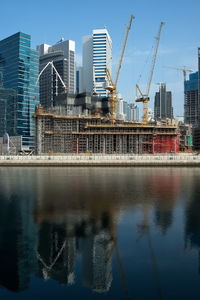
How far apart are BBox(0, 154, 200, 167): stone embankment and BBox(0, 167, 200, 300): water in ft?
310

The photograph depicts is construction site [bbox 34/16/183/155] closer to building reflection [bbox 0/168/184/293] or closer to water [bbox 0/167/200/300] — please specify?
building reflection [bbox 0/168/184/293]

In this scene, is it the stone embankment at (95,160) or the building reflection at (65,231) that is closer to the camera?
the building reflection at (65,231)

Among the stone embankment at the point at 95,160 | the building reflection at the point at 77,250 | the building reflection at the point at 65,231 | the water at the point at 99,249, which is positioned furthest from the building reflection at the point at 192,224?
the stone embankment at the point at 95,160

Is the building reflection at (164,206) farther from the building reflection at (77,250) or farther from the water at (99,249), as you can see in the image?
the building reflection at (77,250)

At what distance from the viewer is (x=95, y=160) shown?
466 ft

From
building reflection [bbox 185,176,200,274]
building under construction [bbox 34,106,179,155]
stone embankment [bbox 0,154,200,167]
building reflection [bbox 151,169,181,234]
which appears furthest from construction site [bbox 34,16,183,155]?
building reflection [bbox 185,176,200,274]

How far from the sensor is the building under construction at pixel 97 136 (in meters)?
162

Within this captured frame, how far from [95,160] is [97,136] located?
25730mm

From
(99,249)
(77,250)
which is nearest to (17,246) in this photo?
(77,250)

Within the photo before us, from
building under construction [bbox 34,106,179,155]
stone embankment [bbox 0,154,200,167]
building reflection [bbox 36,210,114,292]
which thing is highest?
building under construction [bbox 34,106,179,155]

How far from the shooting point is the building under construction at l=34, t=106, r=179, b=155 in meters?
162

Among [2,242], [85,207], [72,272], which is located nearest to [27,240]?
[2,242]

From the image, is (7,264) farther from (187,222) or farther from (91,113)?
(91,113)

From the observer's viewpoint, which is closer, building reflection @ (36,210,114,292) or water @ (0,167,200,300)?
water @ (0,167,200,300)
